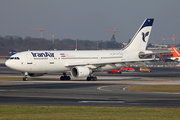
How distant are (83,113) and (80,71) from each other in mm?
32903

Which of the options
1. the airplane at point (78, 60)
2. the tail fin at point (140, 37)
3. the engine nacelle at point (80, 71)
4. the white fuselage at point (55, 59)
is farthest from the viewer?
the tail fin at point (140, 37)

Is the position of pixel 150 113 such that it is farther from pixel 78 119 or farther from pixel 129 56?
pixel 129 56

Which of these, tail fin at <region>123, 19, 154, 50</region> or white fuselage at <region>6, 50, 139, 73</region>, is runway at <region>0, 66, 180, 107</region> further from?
tail fin at <region>123, 19, 154, 50</region>

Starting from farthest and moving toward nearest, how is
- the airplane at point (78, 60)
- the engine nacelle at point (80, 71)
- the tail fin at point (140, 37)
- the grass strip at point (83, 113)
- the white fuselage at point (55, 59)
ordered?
A: the tail fin at point (140, 37) < the engine nacelle at point (80, 71) < the airplane at point (78, 60) < the white fuselage at point (55, 59) < the grass strip at point (83, 113)

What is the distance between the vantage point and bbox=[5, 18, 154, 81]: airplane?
5234cm

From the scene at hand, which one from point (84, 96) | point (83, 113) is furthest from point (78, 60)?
point (83, 113)

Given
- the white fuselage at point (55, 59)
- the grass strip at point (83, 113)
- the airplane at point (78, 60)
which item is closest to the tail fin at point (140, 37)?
the airplane at point (78, 60)

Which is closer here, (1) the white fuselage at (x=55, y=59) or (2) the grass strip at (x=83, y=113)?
(2) the grass strip at (x=83, y=113)

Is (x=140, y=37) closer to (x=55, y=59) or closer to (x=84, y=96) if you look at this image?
(x=55, y=59)

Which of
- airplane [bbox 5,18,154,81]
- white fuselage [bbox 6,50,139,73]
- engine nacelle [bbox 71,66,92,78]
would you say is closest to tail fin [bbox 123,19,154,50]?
airplane [bbox 5,18,154,81]

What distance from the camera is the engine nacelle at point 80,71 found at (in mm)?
53487

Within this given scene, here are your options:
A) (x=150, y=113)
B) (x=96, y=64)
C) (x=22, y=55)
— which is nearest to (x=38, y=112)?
(x=150, y=113)

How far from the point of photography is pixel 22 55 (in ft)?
172

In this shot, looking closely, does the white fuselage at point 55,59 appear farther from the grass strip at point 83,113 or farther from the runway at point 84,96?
the grass strip at point 83,113
